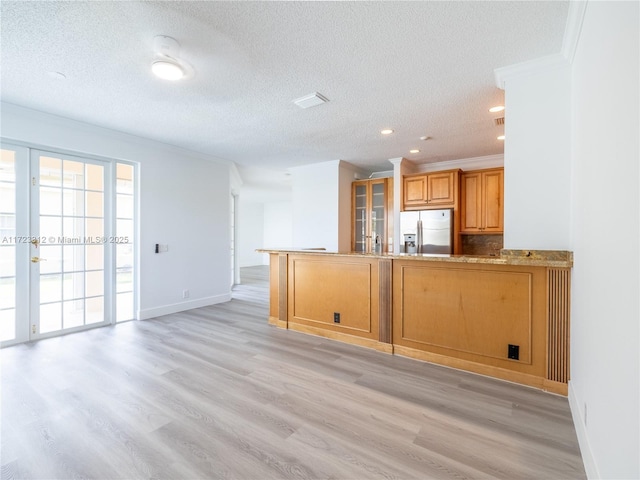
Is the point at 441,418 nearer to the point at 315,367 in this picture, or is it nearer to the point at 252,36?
the point at 315,367

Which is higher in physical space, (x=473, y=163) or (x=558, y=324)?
(x=473, y=163)

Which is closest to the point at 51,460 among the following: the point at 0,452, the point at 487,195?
the point at 0,452

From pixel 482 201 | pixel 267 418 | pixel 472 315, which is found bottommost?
pixel 267 418

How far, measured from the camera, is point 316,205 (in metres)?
5.94

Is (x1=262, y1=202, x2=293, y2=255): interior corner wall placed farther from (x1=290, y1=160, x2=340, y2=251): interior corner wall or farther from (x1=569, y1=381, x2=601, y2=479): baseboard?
(x1=569, y1=381, x2=601, y2=479): baseboard

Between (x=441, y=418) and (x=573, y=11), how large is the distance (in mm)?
2692

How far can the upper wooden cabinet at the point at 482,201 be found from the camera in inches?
191

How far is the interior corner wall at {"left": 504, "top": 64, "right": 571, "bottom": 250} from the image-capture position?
7.68 feet

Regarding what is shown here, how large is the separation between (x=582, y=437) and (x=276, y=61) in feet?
10.5

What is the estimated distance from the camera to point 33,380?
8.25 feet

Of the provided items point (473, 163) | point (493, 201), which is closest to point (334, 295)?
point (493, 201)

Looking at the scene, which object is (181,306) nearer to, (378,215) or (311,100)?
(311,100)

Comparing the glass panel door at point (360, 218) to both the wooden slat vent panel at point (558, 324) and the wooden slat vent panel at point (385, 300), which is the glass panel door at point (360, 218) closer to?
the wooden slat vent panel at point (385, 300)

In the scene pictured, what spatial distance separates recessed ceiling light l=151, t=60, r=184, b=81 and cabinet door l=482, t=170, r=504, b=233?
4701mm
